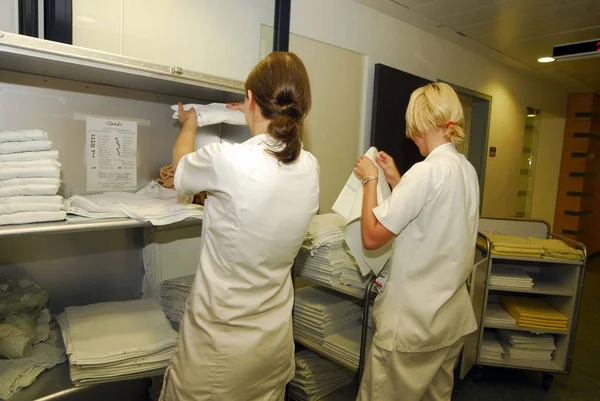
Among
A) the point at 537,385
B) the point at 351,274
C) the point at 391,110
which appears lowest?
the point at 537,385

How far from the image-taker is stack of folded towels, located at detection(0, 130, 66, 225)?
3.52ft

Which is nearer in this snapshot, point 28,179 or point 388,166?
point 28,179

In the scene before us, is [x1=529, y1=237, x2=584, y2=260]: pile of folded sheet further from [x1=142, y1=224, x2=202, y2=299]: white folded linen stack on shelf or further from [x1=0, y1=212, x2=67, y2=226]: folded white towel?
[x1=0, y1=212, x2=67, y2=226]: folded white towel

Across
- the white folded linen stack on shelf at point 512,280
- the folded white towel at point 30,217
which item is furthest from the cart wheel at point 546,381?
the folded white towel at point 30,217

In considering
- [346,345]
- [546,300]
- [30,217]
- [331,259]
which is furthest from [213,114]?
[546,300]

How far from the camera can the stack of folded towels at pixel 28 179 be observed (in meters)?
1.07

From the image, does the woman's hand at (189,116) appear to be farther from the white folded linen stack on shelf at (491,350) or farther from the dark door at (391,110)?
the white folded linen stack on shelf at (491,350)

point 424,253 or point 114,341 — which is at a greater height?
point 424,253

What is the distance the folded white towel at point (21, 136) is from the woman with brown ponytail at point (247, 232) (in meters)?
0.38

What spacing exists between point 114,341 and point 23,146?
0.68 meters

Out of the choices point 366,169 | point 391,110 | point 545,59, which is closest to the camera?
point 366,169

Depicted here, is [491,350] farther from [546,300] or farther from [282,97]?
[282,97]

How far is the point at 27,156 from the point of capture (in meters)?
1.11

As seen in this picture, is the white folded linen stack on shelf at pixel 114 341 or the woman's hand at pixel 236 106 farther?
the woman's hand at pixel 236 106
